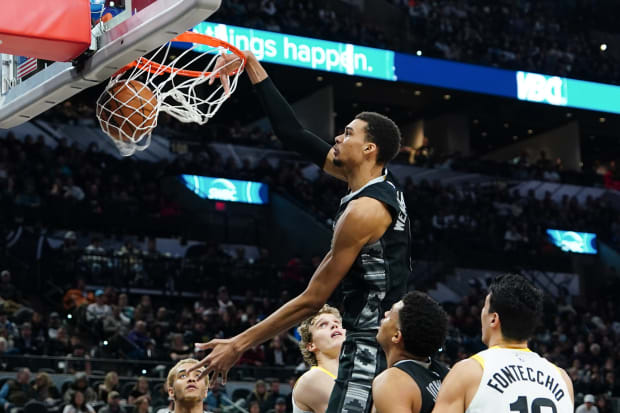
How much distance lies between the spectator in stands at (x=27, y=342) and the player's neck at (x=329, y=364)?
8.54 m

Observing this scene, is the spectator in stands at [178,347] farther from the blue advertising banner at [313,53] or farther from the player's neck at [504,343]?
the player's neck at [504,343]

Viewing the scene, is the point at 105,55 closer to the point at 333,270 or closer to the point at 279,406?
the point at 333,270

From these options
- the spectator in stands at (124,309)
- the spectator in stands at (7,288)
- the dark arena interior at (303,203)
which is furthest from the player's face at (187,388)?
the spectator in stands at (7,288)

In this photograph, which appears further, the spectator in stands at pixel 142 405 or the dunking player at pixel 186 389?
the spectator in stands at pixel 142 405

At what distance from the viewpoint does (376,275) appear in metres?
4.14

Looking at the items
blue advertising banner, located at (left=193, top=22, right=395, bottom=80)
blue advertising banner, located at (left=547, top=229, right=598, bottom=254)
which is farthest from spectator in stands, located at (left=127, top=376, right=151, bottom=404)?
blue advertising banner, located at (left=547, top=229, right=598, bottom=254)

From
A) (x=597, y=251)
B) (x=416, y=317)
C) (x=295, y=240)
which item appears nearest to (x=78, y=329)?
(x=295, y=240)

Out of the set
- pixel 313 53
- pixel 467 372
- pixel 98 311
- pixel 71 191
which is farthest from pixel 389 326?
pixel 313 53

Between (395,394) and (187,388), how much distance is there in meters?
2.64

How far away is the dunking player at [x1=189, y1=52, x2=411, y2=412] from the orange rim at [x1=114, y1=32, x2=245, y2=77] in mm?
1156

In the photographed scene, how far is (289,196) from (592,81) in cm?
1061

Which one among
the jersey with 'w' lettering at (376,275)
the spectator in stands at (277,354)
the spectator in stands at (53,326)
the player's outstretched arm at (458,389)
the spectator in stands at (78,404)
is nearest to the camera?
the player's outstretched arm at (458,389)

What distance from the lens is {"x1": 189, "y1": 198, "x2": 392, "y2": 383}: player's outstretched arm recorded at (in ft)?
13.0

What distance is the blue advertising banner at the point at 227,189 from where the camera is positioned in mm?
23250
